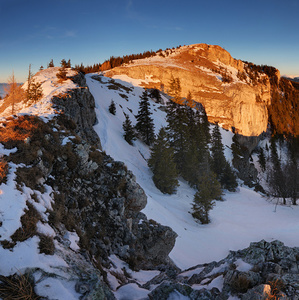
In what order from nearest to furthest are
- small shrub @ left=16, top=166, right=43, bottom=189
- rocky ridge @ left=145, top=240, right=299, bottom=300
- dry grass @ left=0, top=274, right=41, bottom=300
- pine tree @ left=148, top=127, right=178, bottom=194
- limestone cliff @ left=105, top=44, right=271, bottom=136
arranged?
dry grass @ left=0, top=274, right=41, bottom=300, rocky ridge @ left=145, top=240, right=299, bottom=300, small shrub @ left=16, top=166, right=43, bottom=189, pine tree @ left=148, top=127, right=178, bottom=194, limestone cliff @ left=105, top=44, right=271, bottom=136

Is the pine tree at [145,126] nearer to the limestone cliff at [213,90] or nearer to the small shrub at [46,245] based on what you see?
the small shrub at [46,245]

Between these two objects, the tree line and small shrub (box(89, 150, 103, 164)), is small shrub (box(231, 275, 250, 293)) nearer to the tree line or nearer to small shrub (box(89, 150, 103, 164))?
small shrub (box(89, 150, 103, 164))

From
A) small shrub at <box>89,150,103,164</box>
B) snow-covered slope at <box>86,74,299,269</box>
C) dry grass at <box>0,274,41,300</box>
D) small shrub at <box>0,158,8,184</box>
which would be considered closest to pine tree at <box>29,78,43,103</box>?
snow-covered slope at <box>86,74,299,269</box>

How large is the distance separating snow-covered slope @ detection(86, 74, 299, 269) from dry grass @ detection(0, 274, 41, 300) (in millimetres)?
12280

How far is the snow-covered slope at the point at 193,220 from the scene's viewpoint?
1744 centimetres

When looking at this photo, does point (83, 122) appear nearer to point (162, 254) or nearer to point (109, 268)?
point (162, 254)

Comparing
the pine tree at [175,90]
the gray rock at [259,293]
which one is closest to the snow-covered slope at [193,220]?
the gray rock at [259,293]

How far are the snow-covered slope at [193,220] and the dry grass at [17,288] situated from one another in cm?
1228

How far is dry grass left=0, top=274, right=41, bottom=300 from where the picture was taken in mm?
3553

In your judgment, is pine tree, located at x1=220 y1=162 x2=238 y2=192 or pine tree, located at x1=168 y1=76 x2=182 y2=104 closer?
pine tree, located at x1=220 y1=162 x2=238 y2=192

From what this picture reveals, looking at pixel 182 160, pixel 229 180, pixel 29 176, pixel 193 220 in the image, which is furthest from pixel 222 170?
pixel 29 176

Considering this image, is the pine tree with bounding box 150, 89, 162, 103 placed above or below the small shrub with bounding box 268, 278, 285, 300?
above

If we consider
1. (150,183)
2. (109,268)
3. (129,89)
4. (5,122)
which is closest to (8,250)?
(109,268)

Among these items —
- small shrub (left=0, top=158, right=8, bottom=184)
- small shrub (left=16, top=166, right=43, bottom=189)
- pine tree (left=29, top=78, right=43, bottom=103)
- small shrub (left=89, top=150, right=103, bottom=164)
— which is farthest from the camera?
pine tree (left=29, top=78, right=43, bottom=103)
